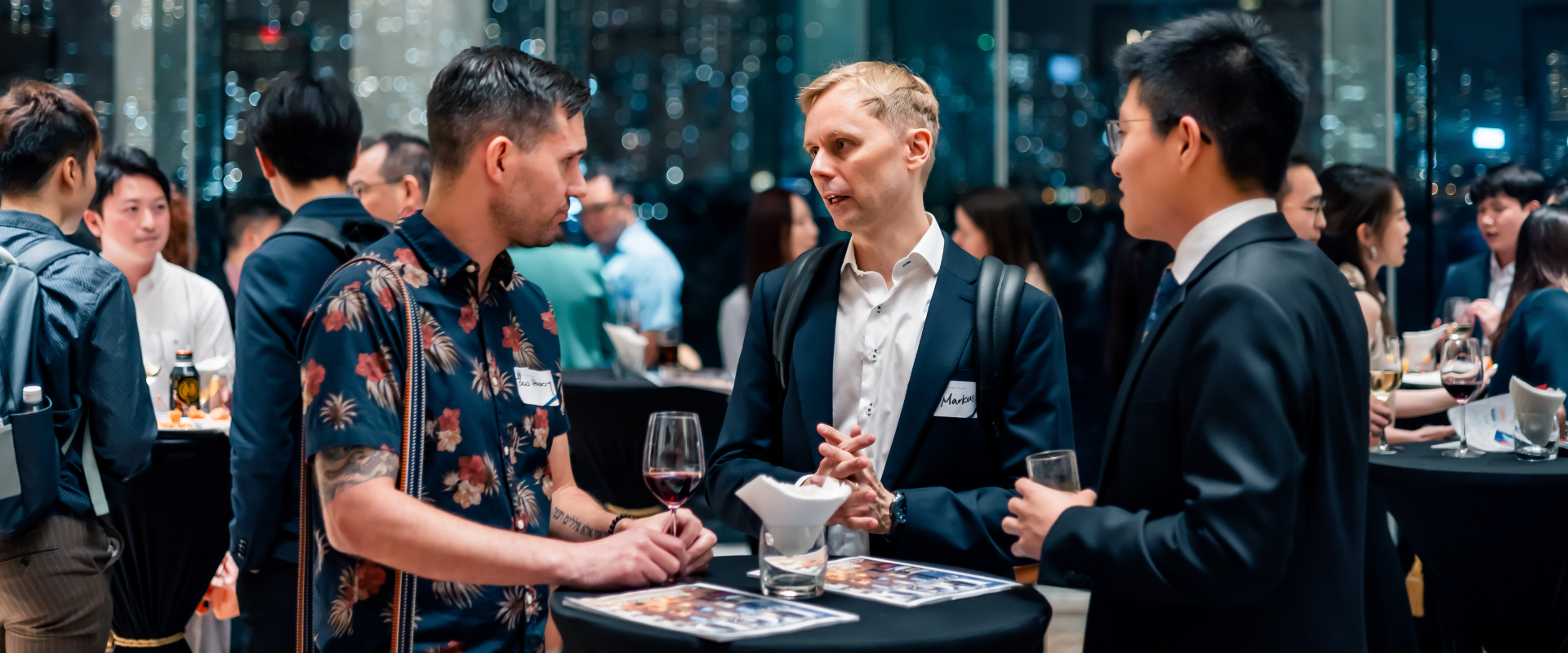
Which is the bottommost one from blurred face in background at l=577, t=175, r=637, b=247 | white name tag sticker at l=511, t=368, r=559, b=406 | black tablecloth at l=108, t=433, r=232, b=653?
black tablecloth at l=108, t=433, r=232, b=653

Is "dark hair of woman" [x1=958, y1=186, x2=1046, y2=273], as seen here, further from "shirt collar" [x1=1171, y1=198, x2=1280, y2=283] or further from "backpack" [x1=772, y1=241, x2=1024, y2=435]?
"shirt collar" [x1=1171, y1=198, x2=1280, y2=283]

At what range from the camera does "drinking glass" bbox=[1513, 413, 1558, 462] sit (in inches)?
113

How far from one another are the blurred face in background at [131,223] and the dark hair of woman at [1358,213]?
4.05m

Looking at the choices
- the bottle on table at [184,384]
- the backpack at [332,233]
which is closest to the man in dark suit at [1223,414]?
the backpack at [332,233]

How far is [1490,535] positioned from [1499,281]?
2.47 meters

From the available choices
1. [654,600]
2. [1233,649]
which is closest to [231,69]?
[654,600]

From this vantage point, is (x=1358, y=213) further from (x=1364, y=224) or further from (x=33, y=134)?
(x=33, y=134)

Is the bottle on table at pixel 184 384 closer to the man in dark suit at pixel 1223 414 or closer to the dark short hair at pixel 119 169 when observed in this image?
the dark short hair at pixel 119 169

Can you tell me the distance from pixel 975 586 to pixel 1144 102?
69cm

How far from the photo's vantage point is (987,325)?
2072 mm

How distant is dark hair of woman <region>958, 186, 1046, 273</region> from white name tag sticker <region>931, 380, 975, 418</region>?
2.59 m

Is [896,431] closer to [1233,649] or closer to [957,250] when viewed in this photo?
[957,250]

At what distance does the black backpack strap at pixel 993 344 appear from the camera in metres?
2.06

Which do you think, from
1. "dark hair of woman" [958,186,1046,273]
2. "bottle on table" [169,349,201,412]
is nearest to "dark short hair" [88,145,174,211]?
"bottle on table" [169,349,201,412]
